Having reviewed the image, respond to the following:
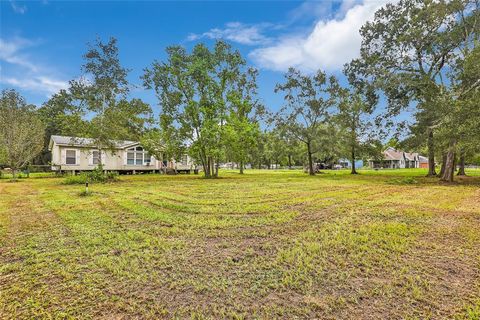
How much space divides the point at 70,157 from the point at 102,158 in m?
2.75

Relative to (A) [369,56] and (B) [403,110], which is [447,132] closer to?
(B) [403,110]

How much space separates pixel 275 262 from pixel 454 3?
2078cm

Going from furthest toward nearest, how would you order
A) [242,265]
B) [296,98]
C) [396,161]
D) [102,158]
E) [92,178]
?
[396,161]
[296,98]
[102,158]
[92,178]
[242,265]

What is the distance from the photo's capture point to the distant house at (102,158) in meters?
23.7

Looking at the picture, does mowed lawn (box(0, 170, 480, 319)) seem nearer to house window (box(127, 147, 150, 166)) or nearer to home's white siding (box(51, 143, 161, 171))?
home's white siding (box(51, 143, 161, 171))

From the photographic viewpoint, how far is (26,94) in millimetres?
20719

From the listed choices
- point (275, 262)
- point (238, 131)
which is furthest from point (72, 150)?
point (275, 262)

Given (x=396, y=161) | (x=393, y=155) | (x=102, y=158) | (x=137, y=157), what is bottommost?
(x=396, y=161)

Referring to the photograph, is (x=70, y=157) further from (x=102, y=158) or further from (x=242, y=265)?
(x=242, y=265)

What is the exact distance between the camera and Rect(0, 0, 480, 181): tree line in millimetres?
16188

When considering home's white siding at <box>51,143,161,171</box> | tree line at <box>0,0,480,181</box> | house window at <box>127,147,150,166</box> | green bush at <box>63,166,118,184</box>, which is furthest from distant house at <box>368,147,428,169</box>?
green bush at <box>63,166,118,184</box>

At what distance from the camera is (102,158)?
26.0 metres

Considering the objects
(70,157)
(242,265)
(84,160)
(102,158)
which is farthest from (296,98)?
(242,265)

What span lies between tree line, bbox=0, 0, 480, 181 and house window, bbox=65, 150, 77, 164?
7.97 feet
